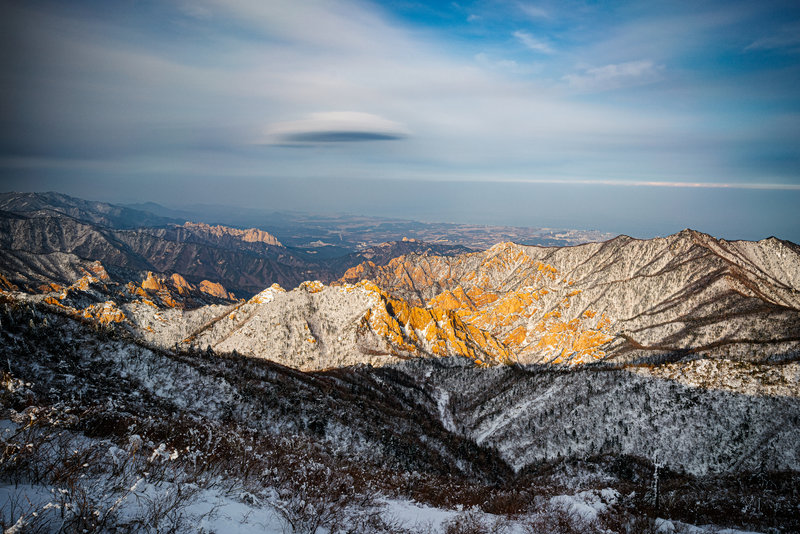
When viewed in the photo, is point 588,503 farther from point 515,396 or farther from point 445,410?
point 445,410

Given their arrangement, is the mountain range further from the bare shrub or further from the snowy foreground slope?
the bare shrub

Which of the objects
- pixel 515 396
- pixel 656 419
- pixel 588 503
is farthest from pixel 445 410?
pixel 588 503

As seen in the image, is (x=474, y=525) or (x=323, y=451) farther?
(x=323, y=451)

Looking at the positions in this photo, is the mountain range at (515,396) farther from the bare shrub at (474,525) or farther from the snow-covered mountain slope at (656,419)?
the bare shrub at (474,525)

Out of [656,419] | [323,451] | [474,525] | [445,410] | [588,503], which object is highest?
[474,525]

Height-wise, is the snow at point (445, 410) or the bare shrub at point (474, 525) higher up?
the bare shrub at point (474, 525)

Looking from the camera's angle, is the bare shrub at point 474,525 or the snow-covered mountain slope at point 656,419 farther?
the snow-covered mountain slope at point 656,419

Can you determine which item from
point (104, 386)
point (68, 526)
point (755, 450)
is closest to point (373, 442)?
point (104, 386)

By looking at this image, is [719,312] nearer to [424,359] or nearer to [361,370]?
[424,359]

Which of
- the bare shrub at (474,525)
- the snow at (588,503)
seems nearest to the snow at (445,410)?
the snow at (588,503)
